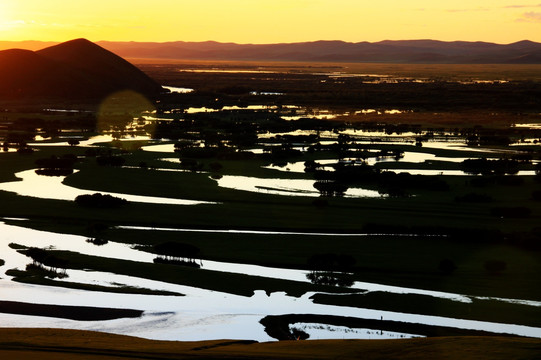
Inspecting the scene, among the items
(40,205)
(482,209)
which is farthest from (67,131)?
(482,209)

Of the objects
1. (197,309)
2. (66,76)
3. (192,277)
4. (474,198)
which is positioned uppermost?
(66,76)

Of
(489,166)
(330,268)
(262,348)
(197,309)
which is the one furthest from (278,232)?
(489,166)

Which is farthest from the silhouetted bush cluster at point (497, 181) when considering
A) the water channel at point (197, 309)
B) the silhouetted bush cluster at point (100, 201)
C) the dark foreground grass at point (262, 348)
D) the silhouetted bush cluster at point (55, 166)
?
the dark foreground grass at point (262, 348)

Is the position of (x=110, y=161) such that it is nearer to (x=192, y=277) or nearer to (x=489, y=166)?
(x=489, y=166)

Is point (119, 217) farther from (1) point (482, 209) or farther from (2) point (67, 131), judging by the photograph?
(2) point (67, 131)

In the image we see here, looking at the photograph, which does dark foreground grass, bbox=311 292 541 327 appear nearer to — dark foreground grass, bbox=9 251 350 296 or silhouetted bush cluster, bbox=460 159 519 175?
dark foreground grass, bbox=9 251 350 296

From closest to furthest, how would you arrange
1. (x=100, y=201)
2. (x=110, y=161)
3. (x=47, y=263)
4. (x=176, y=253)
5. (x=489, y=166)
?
(x=47, y=263), (x=176, y=253), (x=100, y=201), (x=489, y=166), (x=110, y=161)

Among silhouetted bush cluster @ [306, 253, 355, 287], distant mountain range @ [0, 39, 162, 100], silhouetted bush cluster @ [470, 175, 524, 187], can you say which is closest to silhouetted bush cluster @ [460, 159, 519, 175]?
silhouetted bush cluster @ [470, 175, 524, 187]
